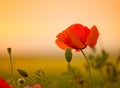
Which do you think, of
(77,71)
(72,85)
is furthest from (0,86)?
(77,71)

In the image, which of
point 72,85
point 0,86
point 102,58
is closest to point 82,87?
point 72,85

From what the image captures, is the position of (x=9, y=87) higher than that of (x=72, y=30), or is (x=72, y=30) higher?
(x=72, y=30)

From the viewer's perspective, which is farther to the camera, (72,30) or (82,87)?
(72,30)

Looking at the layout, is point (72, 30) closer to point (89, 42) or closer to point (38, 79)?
point (89, 42)

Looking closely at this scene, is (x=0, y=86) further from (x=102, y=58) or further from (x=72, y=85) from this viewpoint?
(x=102, y=58)

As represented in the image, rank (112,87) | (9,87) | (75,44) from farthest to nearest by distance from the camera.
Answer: (112,87) → (75,44) → (9,87)

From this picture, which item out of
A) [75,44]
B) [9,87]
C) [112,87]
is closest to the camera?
[9,87]
